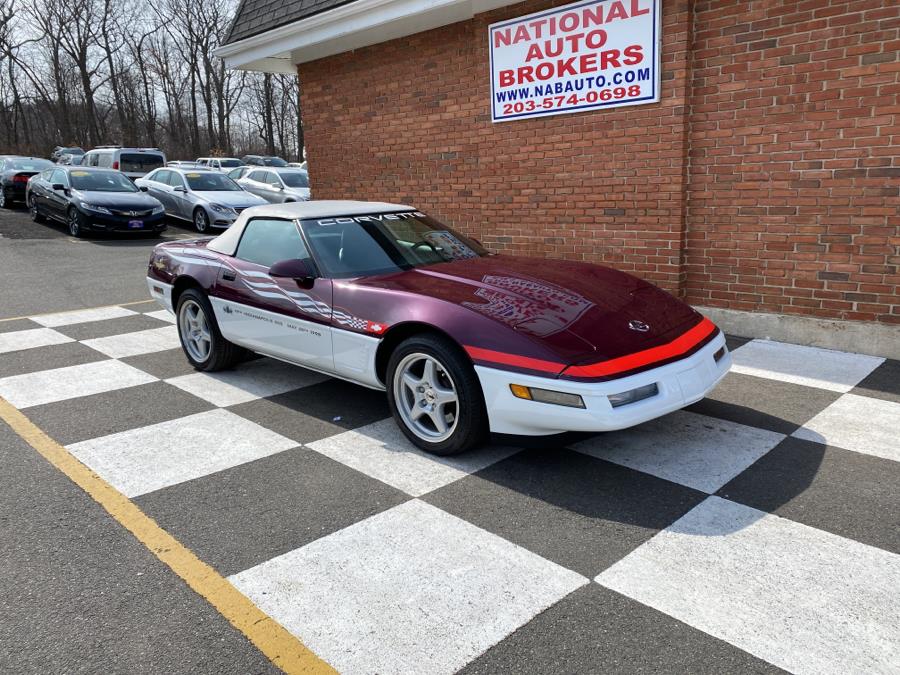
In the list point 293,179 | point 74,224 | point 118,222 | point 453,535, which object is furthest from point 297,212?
point 293,179

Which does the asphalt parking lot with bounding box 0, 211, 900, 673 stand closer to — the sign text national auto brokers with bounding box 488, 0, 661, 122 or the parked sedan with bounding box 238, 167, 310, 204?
the sign text national auto brokers with bounding box 488, 0, 661, 122

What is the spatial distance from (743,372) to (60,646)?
465 centimetres

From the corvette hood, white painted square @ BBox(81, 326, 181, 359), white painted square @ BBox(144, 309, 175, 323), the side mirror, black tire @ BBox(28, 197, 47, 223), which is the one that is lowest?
white painted square @ BBox(81, 326, 181, 359)

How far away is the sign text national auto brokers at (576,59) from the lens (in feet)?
21.0

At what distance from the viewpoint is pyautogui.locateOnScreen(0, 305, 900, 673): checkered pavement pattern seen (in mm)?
2389

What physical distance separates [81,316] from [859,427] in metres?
7.52

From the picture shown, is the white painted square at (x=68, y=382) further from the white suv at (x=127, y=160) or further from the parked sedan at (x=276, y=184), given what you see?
the white suv at (x=127, y=160)

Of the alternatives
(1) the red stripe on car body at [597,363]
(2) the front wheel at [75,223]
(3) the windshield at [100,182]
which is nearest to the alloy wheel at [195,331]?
(1) the red stripe on car body at [597,363]

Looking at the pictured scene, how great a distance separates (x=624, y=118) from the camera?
671 cm

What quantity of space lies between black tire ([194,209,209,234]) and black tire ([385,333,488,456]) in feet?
43.7

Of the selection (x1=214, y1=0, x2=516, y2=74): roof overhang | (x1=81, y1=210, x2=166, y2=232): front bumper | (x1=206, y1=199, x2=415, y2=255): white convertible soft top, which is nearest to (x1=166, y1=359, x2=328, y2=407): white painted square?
(x1=206, y1=199, x2=415, y2=255): white convertible soft top

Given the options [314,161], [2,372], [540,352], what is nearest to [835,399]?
[540,352]

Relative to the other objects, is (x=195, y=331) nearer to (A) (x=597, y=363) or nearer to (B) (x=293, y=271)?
(B) (x=293, y=271)

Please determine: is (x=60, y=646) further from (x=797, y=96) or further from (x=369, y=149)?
(x=369, y=149)
